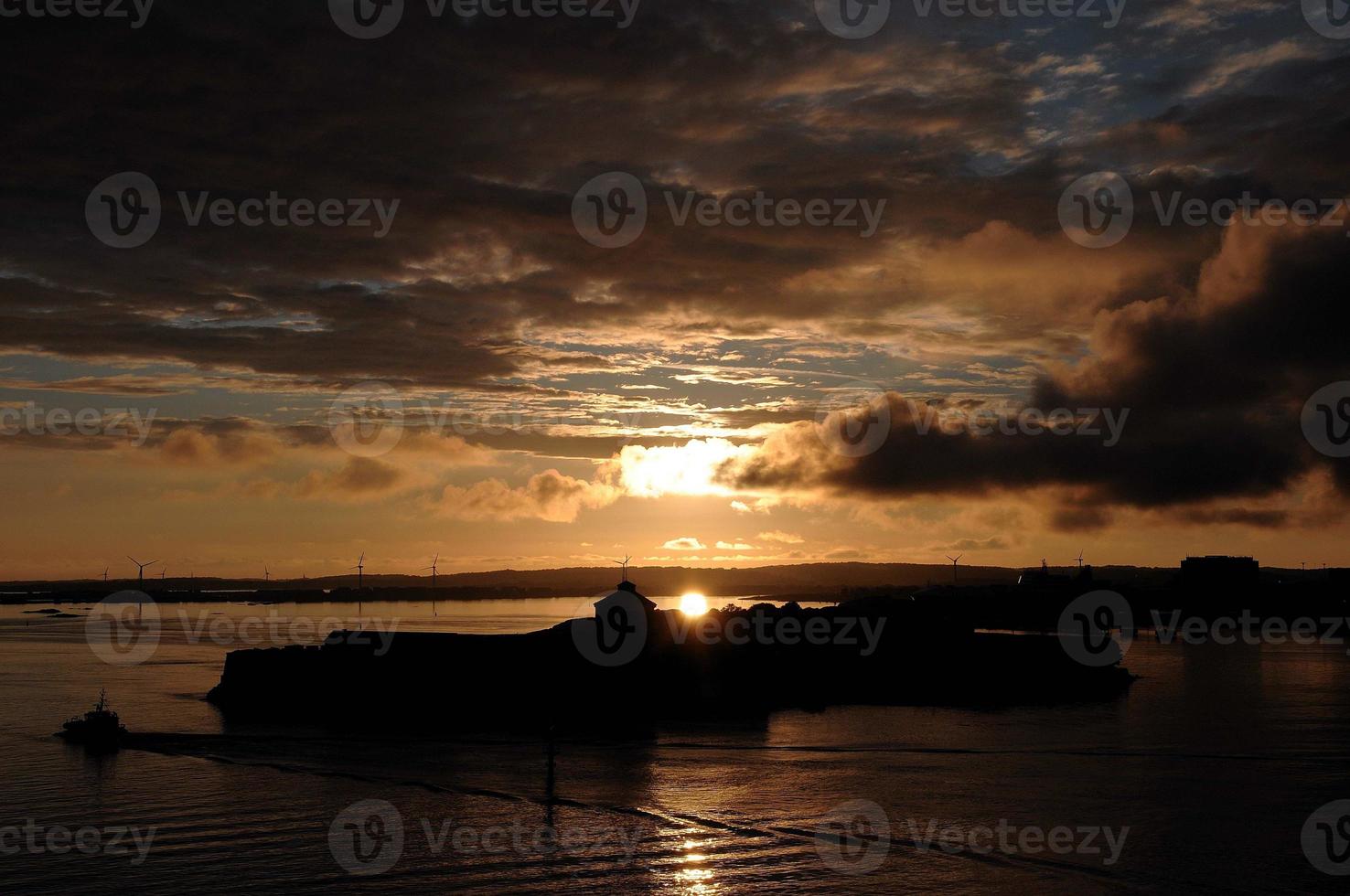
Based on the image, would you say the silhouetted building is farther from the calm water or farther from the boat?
the boat

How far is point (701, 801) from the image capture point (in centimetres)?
4712

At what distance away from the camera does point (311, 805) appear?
45.5 metres

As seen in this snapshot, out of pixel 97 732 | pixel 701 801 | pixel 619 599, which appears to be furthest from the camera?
pixel 619 599

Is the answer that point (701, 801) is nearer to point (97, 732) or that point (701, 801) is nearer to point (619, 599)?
point (97, 732)

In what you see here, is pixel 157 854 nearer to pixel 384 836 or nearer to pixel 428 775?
pixel 384 836

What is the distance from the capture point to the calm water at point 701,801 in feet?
114

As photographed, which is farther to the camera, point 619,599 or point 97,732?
point 619,599

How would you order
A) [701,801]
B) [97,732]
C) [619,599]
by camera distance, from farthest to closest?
1. [619,599]
2. [97,732]
3. [701,801]

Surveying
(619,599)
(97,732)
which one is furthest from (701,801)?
(619,599)

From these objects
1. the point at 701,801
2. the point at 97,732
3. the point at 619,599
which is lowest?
the point at 701,801

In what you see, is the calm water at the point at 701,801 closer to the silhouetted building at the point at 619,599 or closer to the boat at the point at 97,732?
the boat at the point at 97,732

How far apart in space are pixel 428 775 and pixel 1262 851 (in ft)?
116

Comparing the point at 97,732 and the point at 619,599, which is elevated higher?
the point at 619,599

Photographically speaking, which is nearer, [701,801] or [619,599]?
[701,801]
